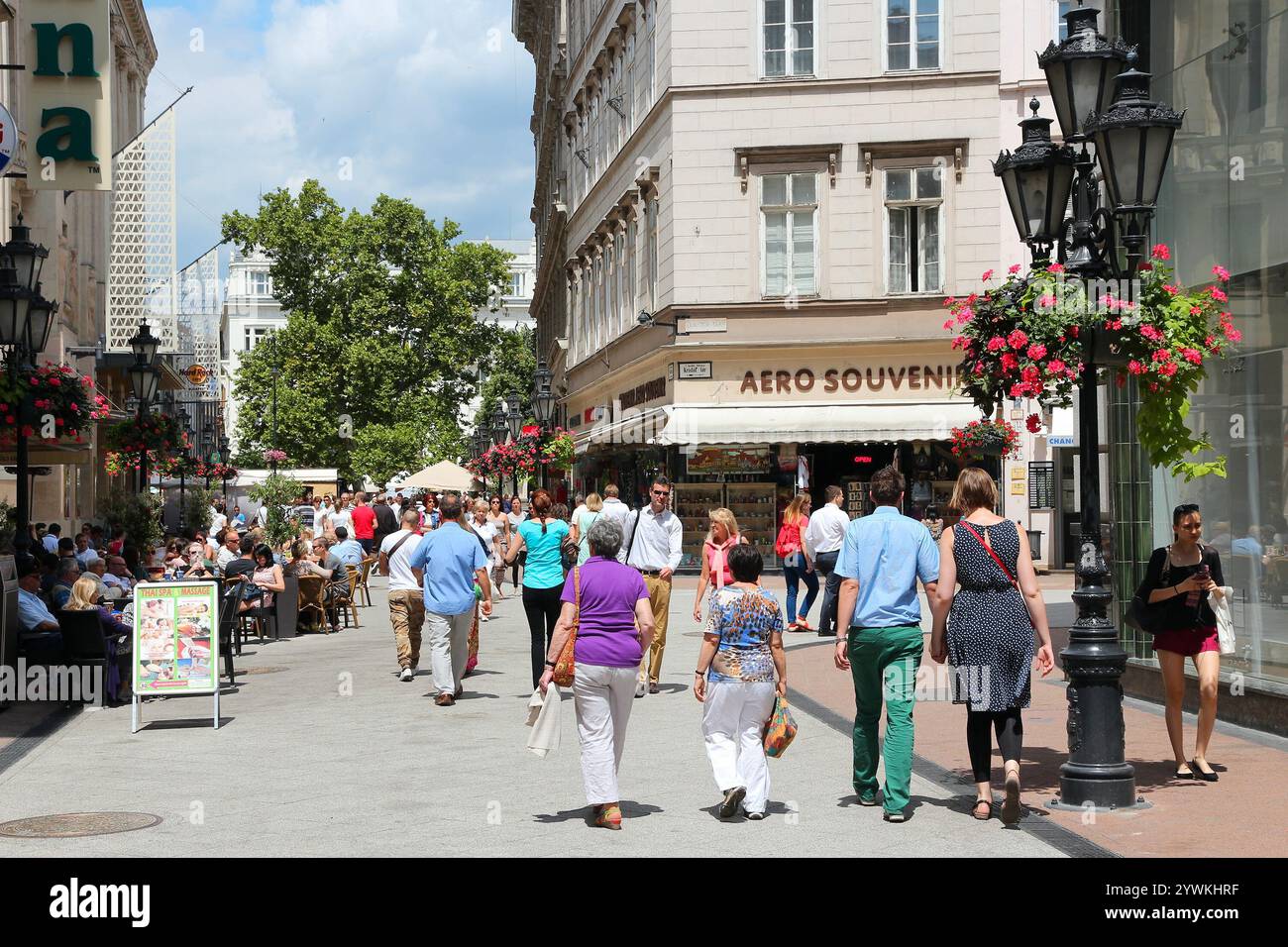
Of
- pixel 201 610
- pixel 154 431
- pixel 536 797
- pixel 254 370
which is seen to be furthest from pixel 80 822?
pixel 254 370

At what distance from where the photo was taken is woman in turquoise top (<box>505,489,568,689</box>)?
49.0 ft

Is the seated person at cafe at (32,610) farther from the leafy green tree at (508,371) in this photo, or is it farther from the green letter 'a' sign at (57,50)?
the leafy green tree at (508,371)

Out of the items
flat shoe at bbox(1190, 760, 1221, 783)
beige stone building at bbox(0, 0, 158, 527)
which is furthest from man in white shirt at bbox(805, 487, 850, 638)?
flat shoe at bbox(1190, 760, 1221, 783)

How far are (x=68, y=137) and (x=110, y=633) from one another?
607cm

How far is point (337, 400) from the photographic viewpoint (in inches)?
3068

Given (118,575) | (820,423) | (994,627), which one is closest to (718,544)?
(994,627)

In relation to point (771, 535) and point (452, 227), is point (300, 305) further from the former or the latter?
point (771, 535)

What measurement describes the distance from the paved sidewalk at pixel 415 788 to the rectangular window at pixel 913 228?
805 inches

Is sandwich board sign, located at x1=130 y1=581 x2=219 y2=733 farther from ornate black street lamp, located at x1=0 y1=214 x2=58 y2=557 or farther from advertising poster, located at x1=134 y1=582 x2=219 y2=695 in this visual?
ornate black street lamp, located at x1=0 y1=214 x2=58 y2=557

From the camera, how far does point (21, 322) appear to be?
56.4 ft

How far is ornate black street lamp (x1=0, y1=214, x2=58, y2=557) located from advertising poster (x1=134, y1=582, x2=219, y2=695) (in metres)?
3.81

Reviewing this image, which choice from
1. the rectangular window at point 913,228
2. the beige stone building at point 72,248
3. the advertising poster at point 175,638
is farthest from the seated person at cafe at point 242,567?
the rectangular window at point 913,228

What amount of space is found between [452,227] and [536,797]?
2826 inches

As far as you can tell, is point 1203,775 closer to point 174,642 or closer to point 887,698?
point 887,698
